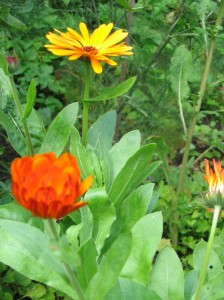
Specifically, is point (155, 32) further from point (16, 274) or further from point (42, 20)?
point (16, 274)

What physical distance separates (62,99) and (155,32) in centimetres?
132

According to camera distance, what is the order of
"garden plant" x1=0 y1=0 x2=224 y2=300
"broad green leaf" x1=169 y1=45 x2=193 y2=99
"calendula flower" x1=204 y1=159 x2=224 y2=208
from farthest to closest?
"broad green leaf" x1=169 y1=45 x2=193 y2=99 < "calendula flower" x1=204 y1=159 x2=224 y2=208 < "garden plant" x1=0 y1=0 x2=224 y2=300

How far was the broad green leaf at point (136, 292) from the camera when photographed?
1.05 metres

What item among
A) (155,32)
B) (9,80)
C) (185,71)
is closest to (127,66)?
(155,32)

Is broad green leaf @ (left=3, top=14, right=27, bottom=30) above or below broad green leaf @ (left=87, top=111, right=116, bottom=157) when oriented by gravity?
above

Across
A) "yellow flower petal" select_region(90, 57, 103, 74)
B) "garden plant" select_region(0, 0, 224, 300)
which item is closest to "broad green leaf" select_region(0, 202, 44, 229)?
"garden plant" select_region(0, 0, 224, 300)

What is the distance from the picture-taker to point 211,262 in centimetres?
122

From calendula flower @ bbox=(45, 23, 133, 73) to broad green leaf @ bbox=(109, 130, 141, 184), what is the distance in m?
0.22

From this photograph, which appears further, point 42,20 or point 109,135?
point 42,20

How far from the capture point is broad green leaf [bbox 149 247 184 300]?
46.2 inches

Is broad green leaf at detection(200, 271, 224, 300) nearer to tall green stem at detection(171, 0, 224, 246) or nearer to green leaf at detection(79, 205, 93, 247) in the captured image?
green leaf at detection(79, 205, 93, 247)

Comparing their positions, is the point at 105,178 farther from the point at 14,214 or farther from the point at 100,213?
the point at 14,214

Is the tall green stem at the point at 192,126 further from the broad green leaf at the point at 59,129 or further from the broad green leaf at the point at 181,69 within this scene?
the broad green leaf at the point at 59,129

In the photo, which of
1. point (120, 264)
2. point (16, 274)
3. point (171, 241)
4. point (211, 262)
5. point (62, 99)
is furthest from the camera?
point (62, 99)
